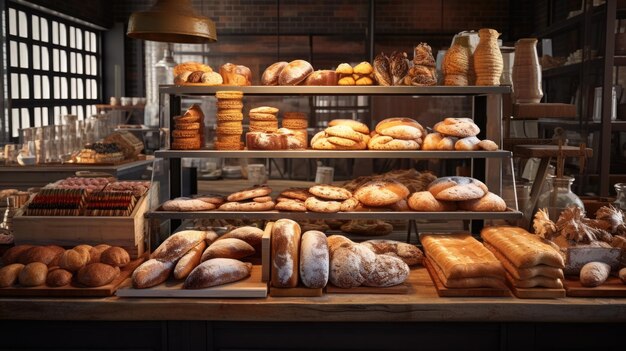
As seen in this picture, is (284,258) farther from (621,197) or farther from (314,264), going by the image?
(621,197)

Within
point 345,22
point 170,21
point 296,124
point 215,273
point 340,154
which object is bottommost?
point 215,273

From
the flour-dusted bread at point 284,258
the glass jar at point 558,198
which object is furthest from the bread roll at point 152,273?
the glass jar at point 558,198

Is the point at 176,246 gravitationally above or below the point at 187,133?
below

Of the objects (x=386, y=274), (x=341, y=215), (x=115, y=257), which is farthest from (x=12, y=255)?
(x=386, y=274)

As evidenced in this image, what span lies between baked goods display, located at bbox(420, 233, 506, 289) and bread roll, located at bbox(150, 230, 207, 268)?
3.11 ft

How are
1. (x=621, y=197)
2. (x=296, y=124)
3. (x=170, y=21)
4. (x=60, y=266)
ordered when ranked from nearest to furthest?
1. (x=60, y=266)
2. (x=170, y=21)
3. (x=296, y=124)
4. (x=621, y=197)

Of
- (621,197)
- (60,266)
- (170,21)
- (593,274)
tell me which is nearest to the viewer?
(593,274)

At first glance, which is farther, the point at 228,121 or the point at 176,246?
the point at 228,121

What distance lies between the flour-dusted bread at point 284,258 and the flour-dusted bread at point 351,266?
0.48 ft

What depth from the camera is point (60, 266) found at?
2381 millimetres

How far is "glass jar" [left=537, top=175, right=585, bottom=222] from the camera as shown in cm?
283

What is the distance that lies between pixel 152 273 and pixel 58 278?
0.34 meters

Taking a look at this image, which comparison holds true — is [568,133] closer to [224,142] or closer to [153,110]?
[224,142]

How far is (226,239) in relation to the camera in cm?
253
